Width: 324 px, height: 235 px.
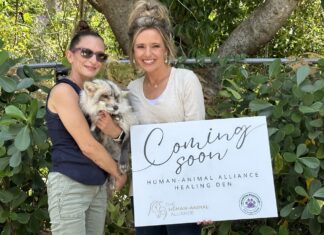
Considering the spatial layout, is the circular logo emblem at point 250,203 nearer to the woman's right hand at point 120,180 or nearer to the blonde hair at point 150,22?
the woman's right hand at point 120,180

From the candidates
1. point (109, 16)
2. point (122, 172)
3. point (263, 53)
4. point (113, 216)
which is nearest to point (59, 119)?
point (122, 172)

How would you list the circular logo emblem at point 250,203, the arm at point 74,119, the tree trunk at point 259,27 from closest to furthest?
the arm at point 74,119
the circular logo emblem at point 250,203
the tree trunk at point 259,27

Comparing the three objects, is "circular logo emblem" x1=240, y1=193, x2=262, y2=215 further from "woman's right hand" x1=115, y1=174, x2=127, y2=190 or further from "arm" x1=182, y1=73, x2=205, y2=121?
"woman's right hand" x1=115, y1=174, x2=127, y2=190

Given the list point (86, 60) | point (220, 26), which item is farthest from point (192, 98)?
point (220, 26)

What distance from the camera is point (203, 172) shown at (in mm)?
3004

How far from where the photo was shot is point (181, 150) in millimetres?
3020

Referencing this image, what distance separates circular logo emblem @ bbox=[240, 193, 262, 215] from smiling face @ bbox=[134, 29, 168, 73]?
0.83 m

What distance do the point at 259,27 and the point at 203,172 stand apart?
1966 millimetres

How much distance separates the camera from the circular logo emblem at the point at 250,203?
9.75 ft

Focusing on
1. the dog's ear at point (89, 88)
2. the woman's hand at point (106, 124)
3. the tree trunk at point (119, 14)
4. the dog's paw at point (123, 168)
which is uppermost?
the tree trunk at point (119, 14)

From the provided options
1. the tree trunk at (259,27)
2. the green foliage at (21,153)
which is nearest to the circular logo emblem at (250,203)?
the green foliage at (21,153)

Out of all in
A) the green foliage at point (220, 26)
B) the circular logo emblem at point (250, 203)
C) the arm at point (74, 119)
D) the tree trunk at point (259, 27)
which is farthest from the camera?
the green foliage at point (220, 26)

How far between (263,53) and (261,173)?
332cm

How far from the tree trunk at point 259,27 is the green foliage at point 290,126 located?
0.77 m
